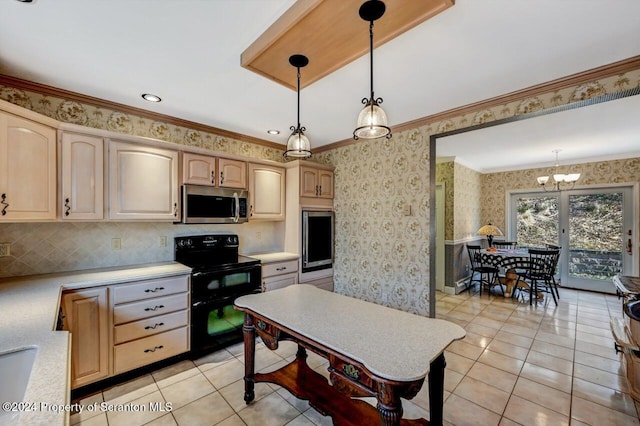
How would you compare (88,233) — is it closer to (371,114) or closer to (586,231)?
(371,114)

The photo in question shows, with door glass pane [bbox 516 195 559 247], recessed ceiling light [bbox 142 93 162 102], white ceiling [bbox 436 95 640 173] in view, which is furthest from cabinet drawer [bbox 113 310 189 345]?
door glass pane [bbox 516 195 559 247]

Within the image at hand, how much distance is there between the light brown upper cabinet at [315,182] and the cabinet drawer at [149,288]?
1.74 m

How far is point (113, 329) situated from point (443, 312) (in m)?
3.99

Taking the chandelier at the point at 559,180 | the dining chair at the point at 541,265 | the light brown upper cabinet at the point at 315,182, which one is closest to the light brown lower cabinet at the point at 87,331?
the light brown upper cabinet at the point at 315,182

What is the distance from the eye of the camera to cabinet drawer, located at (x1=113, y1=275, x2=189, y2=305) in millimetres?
2186

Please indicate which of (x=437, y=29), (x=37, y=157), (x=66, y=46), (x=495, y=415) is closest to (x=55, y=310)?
(x=37, y=157)

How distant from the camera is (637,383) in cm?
200

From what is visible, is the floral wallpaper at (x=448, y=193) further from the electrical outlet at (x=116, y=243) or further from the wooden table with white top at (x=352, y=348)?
the electrical outlet at (x=116, y=243)

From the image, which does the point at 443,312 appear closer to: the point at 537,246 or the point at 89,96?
the point at 537,246

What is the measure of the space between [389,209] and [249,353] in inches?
87.8

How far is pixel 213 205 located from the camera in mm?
2965

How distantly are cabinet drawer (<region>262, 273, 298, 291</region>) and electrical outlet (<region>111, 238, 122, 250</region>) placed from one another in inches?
59.3

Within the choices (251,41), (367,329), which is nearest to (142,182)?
(251,41)

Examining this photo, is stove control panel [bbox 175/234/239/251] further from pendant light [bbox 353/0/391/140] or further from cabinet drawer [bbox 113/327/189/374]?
pendant light [bbox 353/0/391/140]
